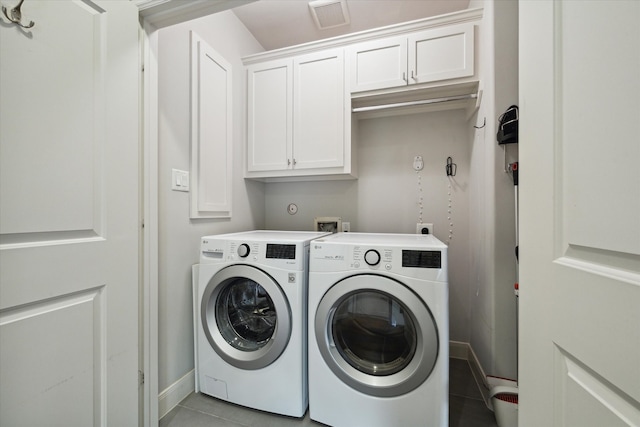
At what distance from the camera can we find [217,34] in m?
1.83

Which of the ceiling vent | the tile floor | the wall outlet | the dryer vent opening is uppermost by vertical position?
the ceiling vent

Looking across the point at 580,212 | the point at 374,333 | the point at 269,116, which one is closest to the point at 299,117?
the point at 269,116

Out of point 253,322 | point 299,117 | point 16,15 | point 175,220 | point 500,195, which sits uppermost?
point 299,117

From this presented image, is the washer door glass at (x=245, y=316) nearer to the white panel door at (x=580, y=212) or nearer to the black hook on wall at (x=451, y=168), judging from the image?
the white panel door at (x=580, y=212)

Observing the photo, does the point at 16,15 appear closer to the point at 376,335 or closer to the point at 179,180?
the point at 179,180

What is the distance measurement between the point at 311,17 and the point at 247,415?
274 centimetres

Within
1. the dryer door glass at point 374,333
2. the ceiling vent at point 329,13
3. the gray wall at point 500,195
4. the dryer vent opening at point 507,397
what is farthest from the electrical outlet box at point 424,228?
the ceiling vent at point 329,13

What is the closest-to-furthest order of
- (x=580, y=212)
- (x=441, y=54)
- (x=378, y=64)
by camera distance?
(x=580, y=212) < (x=441, y=54) < (x=378, y=64)

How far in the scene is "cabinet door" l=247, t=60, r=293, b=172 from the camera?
6.66 ft

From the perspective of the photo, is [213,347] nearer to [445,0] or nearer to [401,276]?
[401,276]

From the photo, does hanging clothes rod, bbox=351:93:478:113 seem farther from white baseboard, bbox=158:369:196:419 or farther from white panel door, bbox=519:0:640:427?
white baseboard, bbox=158:369:196:419

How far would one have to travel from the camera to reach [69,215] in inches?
32.8

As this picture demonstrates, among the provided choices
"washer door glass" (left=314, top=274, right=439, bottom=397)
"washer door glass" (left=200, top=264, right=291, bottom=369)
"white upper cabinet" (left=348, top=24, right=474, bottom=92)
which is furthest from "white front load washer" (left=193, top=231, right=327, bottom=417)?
"white upper cabinet" (left=348, top=24, right=474, bottom=92)

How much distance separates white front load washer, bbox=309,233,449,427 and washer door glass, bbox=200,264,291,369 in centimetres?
19
